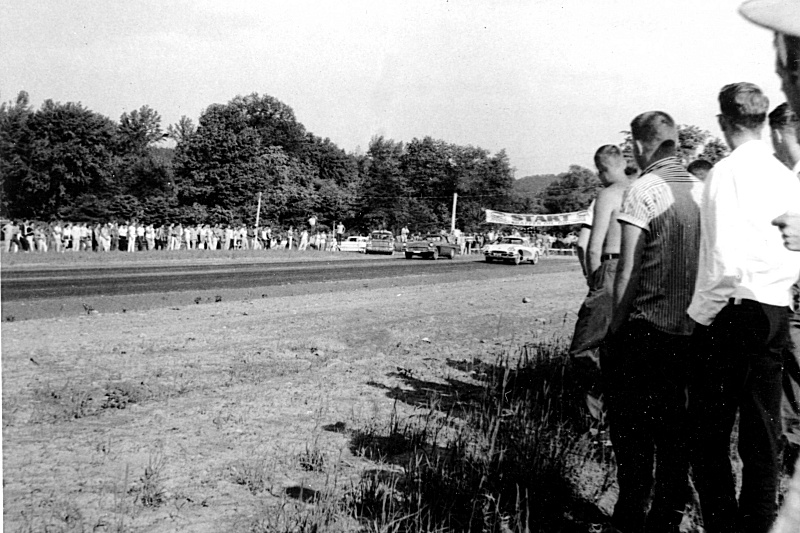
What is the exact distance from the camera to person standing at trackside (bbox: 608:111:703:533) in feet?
9.38

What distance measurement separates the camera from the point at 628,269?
2924 millimetres

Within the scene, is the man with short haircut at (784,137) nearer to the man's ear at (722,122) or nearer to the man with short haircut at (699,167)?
the man's ear at (722,122)

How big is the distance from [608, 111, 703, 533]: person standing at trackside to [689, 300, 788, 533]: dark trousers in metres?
0.08

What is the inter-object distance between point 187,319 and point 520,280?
12.9m

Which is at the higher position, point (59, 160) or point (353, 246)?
point (59, 160)

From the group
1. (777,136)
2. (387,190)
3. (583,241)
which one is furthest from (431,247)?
(777,136)

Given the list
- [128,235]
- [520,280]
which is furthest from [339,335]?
[128,235]

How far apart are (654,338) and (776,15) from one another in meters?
1.97

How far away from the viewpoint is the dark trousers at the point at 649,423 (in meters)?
2.84

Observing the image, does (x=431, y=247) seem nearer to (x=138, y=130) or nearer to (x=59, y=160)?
(x=59, y=160)

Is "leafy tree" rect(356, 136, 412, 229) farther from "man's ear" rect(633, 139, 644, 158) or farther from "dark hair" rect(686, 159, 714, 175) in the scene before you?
"man's ear" rect(633, 139, 644, 158)

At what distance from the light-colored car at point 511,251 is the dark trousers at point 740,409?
3027 cm

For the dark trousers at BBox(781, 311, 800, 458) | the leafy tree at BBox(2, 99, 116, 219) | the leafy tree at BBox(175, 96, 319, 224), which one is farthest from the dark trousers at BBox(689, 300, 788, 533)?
the leafy tree at BBox(175, 96, 319, 224)

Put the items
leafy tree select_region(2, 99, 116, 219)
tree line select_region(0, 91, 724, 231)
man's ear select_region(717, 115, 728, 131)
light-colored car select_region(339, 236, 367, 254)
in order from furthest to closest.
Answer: light-colored car select_region(339, 236, 367, 254) → leafy tree select_region(2, 99, 116, 219) → tree line select_region(0, 91, 724, 231) → man's ear select_region(717, 115, 728, 131)
